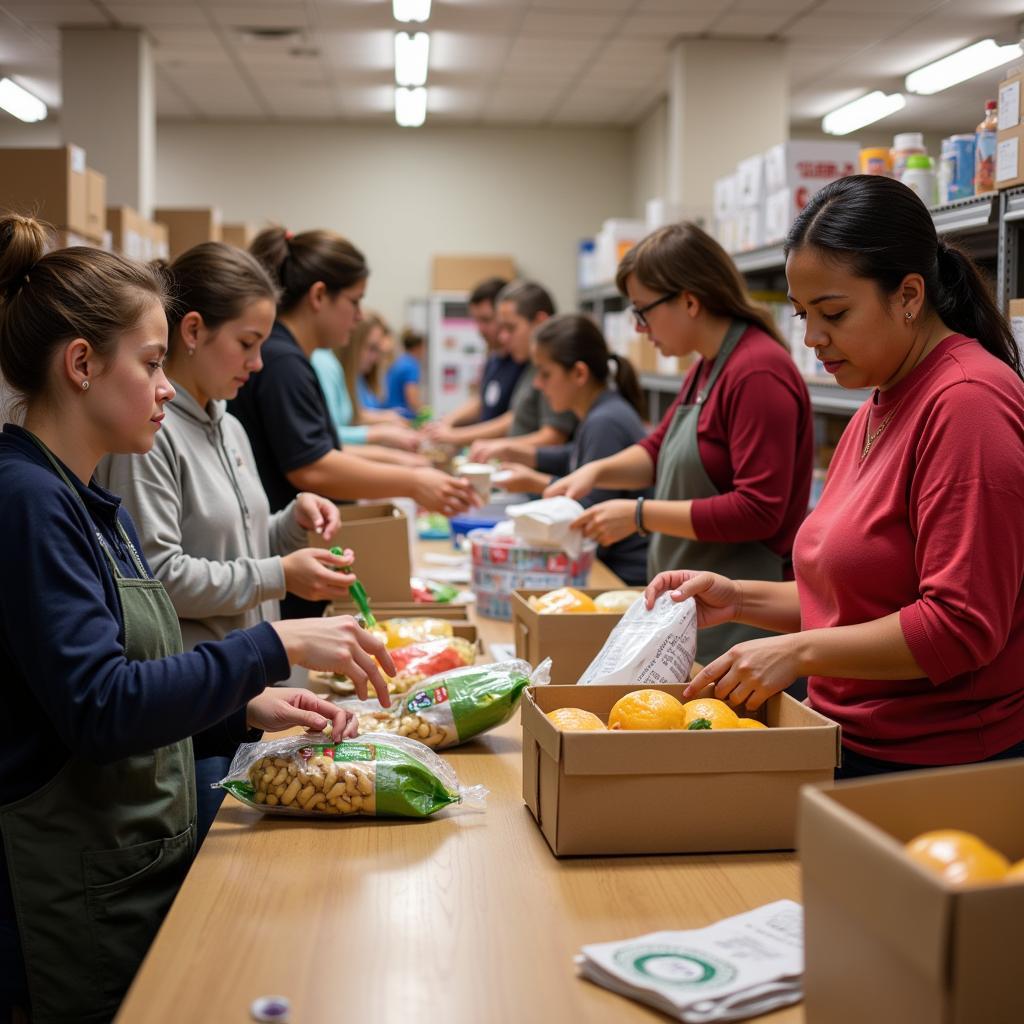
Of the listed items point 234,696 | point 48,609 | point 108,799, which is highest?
point 48,609

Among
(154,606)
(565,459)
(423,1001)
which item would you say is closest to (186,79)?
(565,459)

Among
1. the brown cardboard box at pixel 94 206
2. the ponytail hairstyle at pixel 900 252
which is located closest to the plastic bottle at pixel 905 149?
the ponytail hairstyle at pixel 900 252

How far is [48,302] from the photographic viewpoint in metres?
1.57

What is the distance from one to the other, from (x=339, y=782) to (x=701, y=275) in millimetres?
1728

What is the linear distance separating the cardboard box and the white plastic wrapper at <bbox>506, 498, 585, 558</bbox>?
0.99 feet

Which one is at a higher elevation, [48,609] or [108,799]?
[48,609]

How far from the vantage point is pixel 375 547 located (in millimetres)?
3006

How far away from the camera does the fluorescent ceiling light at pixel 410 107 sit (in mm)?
9945

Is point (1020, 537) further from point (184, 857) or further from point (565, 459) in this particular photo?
point (565, 459)

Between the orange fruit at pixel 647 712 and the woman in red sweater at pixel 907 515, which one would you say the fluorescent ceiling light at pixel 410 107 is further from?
the orange fruit at pixel 647 712

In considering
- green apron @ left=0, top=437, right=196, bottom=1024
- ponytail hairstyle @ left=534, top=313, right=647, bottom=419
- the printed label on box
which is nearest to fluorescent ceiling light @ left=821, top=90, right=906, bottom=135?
ponytail hairstyle @ left=534, top=313, right=647, bottom=419

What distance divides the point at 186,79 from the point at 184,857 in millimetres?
9036

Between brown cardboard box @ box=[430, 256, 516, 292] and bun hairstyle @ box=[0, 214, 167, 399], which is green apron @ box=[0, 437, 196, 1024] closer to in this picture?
bun hairstyle @ box=[0, 214, 167, 399]

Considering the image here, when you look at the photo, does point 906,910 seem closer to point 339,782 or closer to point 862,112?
point 339,782
